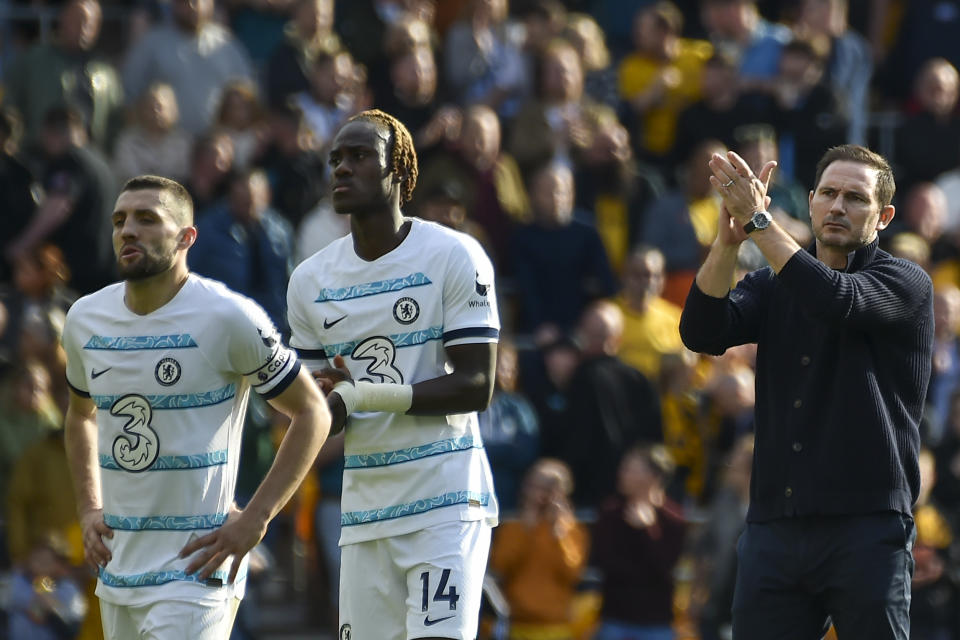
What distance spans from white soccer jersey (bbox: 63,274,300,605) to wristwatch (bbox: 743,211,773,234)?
1710 mm

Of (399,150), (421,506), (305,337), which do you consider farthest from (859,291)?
(305,337)

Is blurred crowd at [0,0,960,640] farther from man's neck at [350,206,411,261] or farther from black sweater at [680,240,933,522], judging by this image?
black sweater at [680,240,933,522]

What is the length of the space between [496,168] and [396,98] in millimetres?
932

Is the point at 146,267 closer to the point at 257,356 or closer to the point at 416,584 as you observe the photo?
the point at 257,356

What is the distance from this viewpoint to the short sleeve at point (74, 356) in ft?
22.0

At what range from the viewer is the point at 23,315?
39.4ft

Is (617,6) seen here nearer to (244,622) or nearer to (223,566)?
(244,622)

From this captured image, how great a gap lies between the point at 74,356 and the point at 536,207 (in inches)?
269

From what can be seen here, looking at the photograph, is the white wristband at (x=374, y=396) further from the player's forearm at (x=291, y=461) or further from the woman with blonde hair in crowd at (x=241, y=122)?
the woman with blonde hair in crowd at (x=241, y=122)

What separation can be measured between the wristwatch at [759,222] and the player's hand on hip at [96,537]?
101 inches

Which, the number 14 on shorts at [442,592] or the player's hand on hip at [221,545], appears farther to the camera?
the number 14 on shorts at [442,592]

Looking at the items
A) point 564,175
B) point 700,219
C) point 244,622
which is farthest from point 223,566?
point 700,219

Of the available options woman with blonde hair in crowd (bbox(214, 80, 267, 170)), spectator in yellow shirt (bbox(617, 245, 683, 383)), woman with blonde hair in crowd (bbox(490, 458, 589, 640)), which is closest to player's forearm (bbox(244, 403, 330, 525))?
woman with blonde hair in crowd (bbox(490, 458, 589, 640))

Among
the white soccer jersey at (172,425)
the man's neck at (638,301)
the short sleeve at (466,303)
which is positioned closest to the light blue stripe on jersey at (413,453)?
the short sleeve at (466,303)
